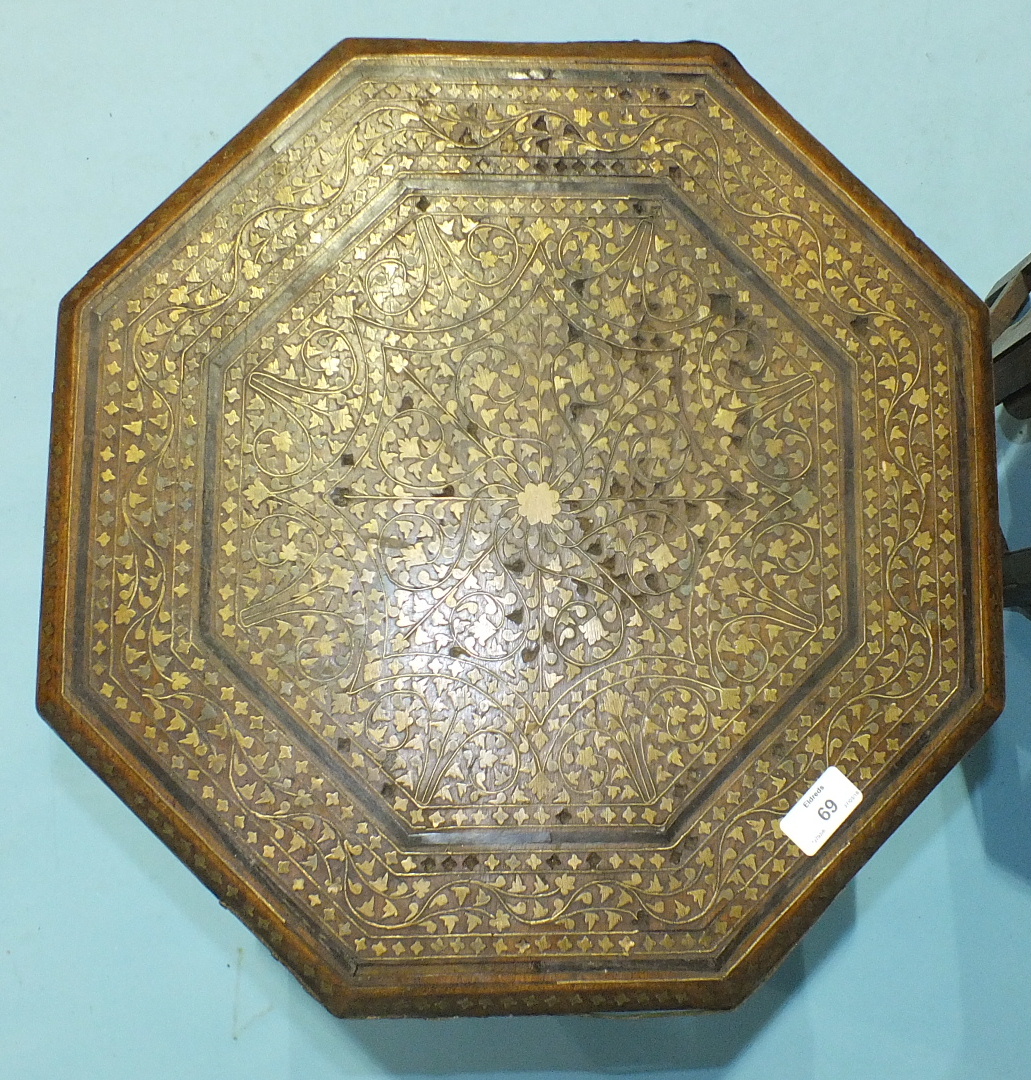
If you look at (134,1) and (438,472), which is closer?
(438,472)

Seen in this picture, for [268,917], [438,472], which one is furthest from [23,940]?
[438,472]

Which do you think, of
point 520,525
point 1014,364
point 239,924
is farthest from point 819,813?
point 239,924

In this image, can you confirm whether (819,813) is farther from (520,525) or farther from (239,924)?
(239,924)

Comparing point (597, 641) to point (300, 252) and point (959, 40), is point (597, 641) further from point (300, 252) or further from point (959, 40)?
point (959, 40)

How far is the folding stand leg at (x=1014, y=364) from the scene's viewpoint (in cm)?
137

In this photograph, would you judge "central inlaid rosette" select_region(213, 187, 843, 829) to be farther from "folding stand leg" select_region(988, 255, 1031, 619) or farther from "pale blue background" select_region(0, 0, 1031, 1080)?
"pale blue background" select_region(0, 0, 1031, 1080)

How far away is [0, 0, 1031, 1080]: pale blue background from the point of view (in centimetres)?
152

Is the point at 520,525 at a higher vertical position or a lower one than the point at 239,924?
higher

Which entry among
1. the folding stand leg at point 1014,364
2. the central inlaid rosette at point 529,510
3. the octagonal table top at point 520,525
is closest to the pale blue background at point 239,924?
the folding stand leg at point 1014,364

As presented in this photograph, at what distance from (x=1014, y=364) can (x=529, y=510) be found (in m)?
0.80

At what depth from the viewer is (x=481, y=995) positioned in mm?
1073

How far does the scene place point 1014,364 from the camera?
1.41 meters

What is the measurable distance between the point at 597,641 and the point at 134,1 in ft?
4.58

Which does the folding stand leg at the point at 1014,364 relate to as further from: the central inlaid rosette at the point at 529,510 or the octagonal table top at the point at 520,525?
the central inlaid rosette at the point at 529,510
